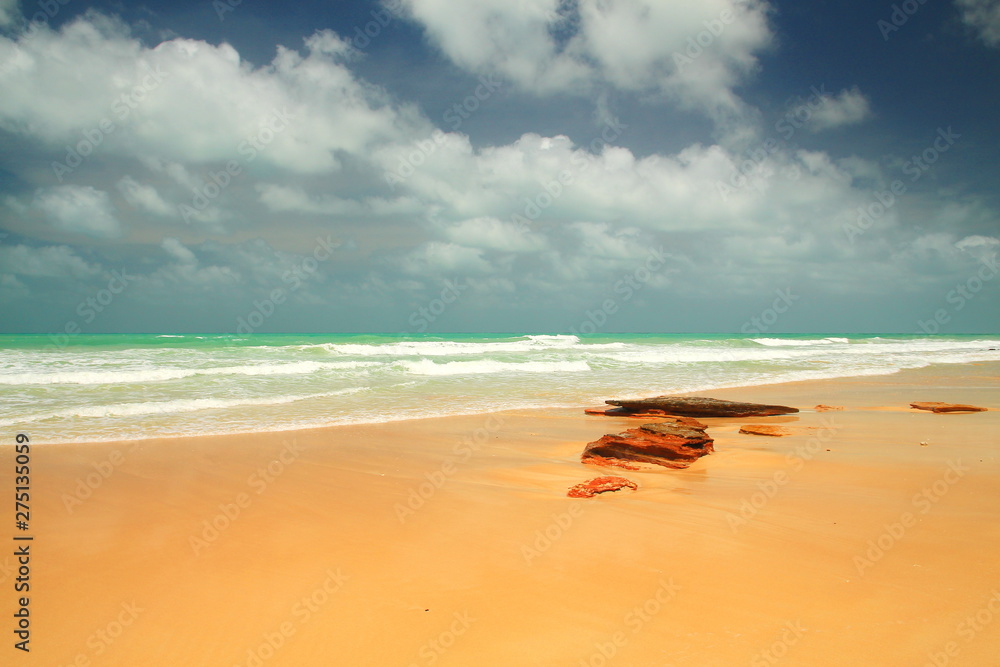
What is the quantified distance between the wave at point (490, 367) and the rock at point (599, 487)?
1293 centimetres

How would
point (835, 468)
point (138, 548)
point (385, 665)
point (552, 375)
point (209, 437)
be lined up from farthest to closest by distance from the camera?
point (552, 375)
point (209, 437)
point (835, 468)
point (138, 548)
point (385, 665)

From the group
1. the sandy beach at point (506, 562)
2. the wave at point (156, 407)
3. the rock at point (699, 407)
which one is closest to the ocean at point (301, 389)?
the wave at point (156, 407)

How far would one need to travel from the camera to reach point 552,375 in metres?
17.5

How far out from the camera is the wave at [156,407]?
29.7 ft

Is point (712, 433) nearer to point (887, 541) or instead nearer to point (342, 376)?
point (887, 541)

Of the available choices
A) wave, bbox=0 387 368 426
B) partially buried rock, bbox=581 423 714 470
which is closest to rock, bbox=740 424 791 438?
partially buried rock, bbox=581 423 714 470

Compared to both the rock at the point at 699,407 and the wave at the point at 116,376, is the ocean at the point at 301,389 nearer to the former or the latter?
the wave at the point at 116,376

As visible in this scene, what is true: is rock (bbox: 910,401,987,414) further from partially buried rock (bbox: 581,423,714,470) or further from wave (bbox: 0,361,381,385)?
wave (bbox: 0,361,381,385)

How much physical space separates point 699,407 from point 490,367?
1039cm

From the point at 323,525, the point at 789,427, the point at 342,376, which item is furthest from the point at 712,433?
the point at 342,376

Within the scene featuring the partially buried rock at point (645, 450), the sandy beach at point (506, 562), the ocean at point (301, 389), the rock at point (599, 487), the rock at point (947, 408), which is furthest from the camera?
the rock at point (947, 408)

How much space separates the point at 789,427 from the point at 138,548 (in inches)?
355

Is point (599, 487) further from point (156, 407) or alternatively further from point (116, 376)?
point (116, 376)

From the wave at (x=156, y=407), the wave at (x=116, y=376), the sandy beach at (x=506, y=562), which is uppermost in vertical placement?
the wave at (x=116, y=376)
